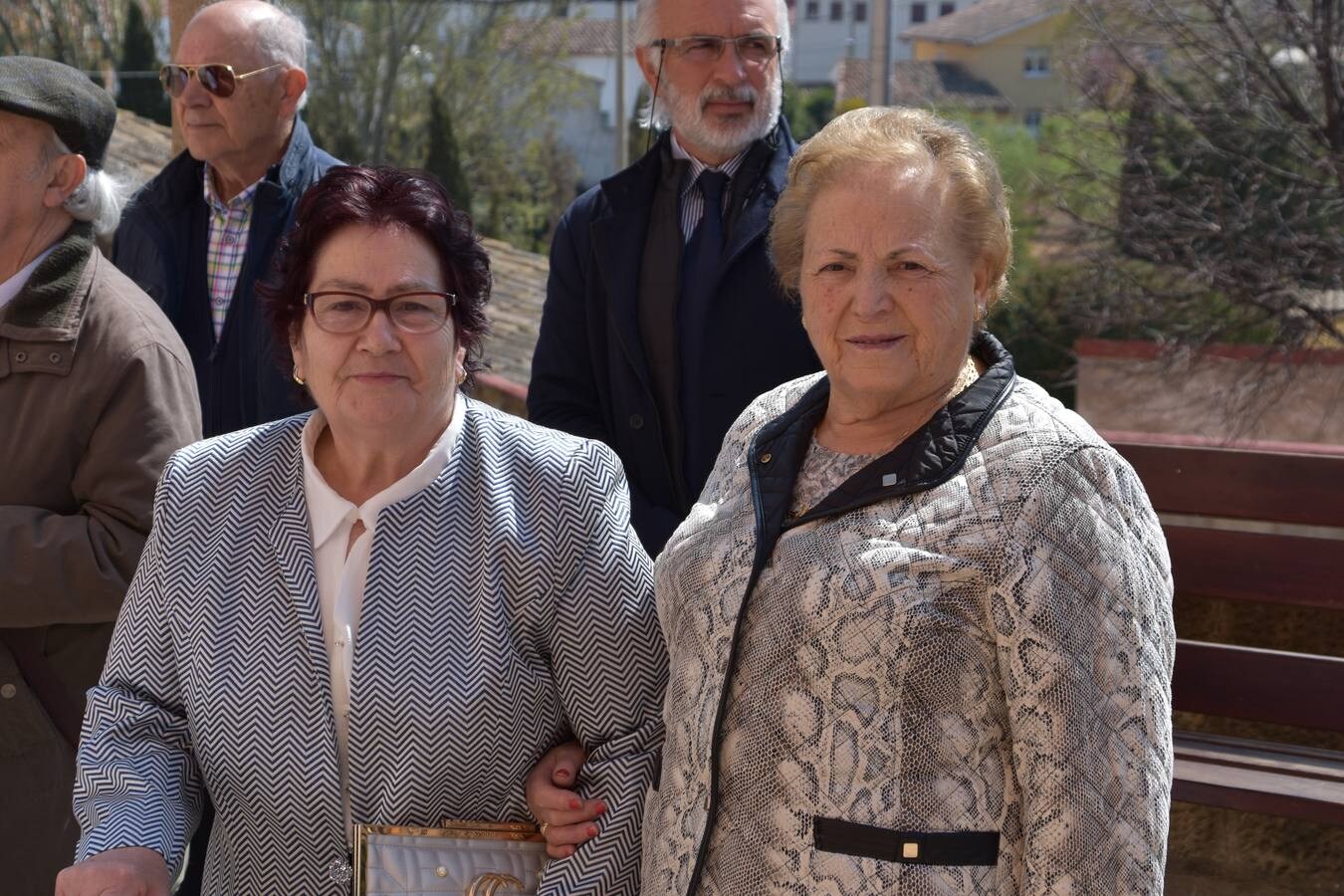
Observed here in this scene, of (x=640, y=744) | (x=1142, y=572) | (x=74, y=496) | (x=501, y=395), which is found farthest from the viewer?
(x=501, y=395)

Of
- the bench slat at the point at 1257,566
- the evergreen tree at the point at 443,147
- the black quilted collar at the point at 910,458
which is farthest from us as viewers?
the evergreen tree at the point at 443,147

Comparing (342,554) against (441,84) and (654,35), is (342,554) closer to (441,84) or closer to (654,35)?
(654,35)

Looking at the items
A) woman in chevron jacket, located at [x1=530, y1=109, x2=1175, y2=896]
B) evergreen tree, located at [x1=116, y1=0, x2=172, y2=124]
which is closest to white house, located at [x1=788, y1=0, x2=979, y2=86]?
evergreen tree, located at [x1=116, y1=0, x2=172, y2=124]

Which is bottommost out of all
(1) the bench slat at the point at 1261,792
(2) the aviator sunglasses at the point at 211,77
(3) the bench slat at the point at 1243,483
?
(1) the bench slat at the point at 1261,792

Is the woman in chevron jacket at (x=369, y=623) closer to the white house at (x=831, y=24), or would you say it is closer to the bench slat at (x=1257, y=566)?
→ the bench slat at (x=1257, y=566)

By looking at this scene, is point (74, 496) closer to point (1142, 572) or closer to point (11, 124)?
point (11, 124)

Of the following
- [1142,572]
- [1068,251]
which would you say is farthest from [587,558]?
[1068,251]

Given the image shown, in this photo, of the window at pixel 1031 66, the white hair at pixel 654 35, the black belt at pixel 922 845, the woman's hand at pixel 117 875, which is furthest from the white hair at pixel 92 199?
the window at pixel 1031 66

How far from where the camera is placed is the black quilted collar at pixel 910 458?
209 centimetres

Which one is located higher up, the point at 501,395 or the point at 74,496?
the point at 74,496

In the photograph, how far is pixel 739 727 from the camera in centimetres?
215

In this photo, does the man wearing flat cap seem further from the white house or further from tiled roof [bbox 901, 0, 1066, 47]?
the white house

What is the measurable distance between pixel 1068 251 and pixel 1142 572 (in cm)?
1275

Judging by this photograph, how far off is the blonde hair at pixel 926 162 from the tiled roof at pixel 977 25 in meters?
66.1
